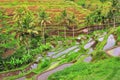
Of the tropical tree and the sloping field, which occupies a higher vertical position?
the sloping field

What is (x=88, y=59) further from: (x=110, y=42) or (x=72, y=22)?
(x=72, y=22)

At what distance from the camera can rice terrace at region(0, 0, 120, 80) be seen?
35.4 meters

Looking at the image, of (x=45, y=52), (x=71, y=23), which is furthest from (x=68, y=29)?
(x=45, y=52)

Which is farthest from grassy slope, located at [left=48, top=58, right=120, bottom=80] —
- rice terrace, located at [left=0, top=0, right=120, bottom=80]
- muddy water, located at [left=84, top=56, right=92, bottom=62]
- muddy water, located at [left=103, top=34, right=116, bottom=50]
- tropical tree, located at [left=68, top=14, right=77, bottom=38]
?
tropical tree, located at [left=68, top=14, right=77, bottom=38]

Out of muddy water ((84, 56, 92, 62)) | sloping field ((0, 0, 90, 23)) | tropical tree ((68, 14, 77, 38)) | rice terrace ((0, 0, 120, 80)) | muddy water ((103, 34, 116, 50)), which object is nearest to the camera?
rice terrace ((0, 0, 120, 80))

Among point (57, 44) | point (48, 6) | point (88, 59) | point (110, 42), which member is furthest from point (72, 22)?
point (88, 59)

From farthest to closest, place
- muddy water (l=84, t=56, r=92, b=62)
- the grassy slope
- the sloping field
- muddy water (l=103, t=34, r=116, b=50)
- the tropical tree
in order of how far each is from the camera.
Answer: the sloping field, the tropical tree, muddy water (l=103, t=34, r=116, b=50), muddy water (l=84, t=56, r=92, b=62), the grassy slope

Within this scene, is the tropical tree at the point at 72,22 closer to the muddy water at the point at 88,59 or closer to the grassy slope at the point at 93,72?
the muddy water at the point at 88,59

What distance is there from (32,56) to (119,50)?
23477 mm

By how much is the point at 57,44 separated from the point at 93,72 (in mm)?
42546

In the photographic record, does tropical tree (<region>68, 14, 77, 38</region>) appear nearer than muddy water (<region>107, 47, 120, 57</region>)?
No

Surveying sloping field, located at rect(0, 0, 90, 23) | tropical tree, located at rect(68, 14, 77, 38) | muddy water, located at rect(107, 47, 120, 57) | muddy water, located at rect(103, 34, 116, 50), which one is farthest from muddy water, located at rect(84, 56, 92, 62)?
sloping field, located at rect(0, 0, 90, 23)

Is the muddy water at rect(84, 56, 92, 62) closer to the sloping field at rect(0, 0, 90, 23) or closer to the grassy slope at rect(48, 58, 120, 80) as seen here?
the grassy slope at rect(48, 58, 120, 80)

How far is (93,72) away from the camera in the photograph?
3266 cm
